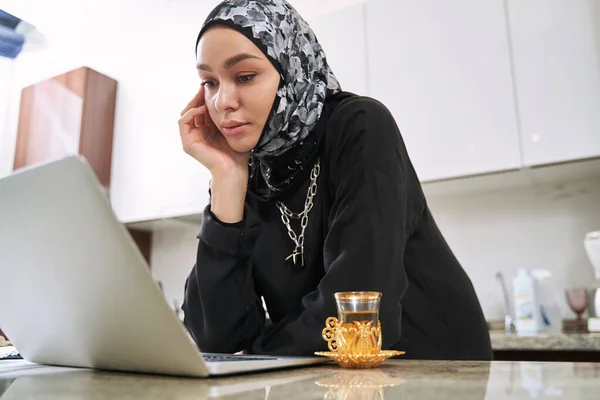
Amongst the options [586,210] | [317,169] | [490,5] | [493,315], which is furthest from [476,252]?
[317,169]

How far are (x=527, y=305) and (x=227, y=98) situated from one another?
59.1 inches

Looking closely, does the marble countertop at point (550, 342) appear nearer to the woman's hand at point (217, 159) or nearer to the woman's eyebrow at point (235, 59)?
the woman's hand at point (217, 159)

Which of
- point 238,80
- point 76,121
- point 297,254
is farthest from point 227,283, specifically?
point 76,121

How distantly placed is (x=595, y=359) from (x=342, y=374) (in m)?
1.42

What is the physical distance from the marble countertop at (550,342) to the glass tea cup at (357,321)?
1275mm

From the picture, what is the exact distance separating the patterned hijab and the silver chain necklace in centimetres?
3

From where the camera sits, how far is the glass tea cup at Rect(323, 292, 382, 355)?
516 mm

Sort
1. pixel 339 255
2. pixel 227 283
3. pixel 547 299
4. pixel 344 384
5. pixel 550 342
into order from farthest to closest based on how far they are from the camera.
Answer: pixel 547 299 < pixel 550 342 < pixel 227 283 < pixel 339 255 < pixel 344 384

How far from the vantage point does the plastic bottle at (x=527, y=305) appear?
1899 mm

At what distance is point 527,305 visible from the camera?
6.28 feet

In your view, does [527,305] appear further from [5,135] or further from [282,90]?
[5,135]

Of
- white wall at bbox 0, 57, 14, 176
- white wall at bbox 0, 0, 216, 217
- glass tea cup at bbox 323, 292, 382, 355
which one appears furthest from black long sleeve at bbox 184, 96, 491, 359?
white wall at bbox 0, 57, 14, 176

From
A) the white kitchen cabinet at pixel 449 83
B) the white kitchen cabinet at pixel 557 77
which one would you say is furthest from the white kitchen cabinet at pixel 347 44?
the white kitchen cabinet at pixel 557 77

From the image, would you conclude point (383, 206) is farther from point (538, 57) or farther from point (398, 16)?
point (398, 16)
